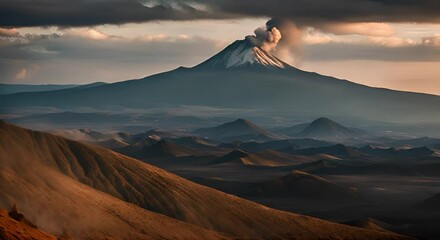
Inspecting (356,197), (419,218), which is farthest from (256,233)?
(356,197)

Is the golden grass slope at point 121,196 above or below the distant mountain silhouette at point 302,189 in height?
above

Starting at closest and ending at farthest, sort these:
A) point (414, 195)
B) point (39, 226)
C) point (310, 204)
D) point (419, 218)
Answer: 1. point (39, 226)
2. point (419, 218)
3. point (310, 204)
4. point (414, 195)

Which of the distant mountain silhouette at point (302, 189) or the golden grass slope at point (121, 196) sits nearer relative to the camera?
the golden grass slope at point (121, 196)

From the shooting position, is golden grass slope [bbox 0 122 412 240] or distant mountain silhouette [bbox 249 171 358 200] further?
distant mountain silhouette [bbox 249 171 358 200]

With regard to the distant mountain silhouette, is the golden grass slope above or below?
above

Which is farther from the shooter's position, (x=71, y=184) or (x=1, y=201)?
(x=71, y=184)

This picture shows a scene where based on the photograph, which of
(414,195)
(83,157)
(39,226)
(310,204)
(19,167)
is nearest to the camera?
(39,226)

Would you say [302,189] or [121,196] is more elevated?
[121,196]

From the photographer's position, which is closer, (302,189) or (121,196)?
(121,196)

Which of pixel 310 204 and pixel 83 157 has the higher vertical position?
pixel 83 157

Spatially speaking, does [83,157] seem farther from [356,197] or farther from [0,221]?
[356,197]
